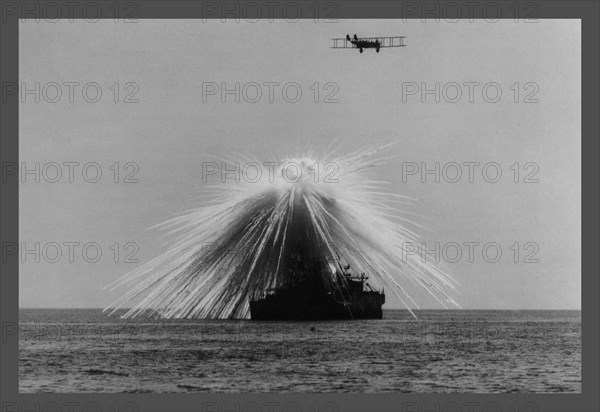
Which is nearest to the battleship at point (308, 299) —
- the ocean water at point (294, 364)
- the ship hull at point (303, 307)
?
the ship hull at point (303, 307)

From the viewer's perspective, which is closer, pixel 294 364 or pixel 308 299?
pixel 294 364

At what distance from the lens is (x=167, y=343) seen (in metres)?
87.0

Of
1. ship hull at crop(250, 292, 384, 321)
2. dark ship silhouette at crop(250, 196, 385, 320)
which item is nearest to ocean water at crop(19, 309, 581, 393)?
dark ship silhouette at crop(250, 196, 385, 320)

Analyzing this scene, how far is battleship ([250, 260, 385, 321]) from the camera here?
396 feet

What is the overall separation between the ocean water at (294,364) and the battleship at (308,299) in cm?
1977

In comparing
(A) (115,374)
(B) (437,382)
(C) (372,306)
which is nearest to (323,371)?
(B) (437,382)

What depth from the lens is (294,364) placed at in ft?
222

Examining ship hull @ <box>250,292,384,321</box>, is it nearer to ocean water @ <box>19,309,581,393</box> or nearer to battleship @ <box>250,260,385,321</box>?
battleship @ <box>250,260,385,321</box>

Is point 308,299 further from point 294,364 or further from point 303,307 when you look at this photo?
point 294,364

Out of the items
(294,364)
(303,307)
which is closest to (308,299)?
(303,307)

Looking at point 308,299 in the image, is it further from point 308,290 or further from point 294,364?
point 294,364

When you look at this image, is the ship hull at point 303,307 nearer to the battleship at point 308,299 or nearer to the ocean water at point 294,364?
the battleship at point 308,299

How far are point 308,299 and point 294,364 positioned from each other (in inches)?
2142

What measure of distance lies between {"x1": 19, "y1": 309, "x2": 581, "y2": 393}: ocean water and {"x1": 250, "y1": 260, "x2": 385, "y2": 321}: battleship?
19769mm
